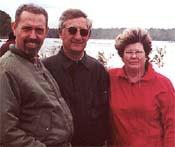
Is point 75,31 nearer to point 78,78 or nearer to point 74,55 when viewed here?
point 74,55

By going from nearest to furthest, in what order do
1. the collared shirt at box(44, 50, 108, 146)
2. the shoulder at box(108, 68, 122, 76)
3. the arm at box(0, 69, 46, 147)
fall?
1. the arm at box(0, 69, 46, 147)
2. the collared shirt at box(44, 50, 108, 146)
3. the shoulder at box(108, 68, 122, 76)

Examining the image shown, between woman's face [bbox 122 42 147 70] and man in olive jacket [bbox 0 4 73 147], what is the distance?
596mm

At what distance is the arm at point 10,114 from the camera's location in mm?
1889

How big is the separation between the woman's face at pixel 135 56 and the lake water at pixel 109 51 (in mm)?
163

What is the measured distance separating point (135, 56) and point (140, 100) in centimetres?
25

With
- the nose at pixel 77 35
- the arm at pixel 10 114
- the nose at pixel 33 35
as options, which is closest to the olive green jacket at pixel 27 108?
the arm at pixel 10 114

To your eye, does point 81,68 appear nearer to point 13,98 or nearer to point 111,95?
point 111,95

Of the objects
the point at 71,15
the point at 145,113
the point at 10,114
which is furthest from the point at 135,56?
A: the point at 10,114

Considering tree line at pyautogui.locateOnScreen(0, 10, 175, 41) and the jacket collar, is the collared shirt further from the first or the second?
the jacket collar

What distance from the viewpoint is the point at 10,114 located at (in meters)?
1.89

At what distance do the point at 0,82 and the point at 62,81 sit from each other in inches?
21.1

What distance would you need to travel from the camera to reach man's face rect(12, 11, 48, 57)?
205cm

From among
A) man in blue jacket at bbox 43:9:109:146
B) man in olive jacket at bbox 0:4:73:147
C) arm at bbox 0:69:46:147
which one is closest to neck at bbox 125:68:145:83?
man in blue jacket at bbox 43:9:109:146

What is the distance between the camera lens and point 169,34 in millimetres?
3020
